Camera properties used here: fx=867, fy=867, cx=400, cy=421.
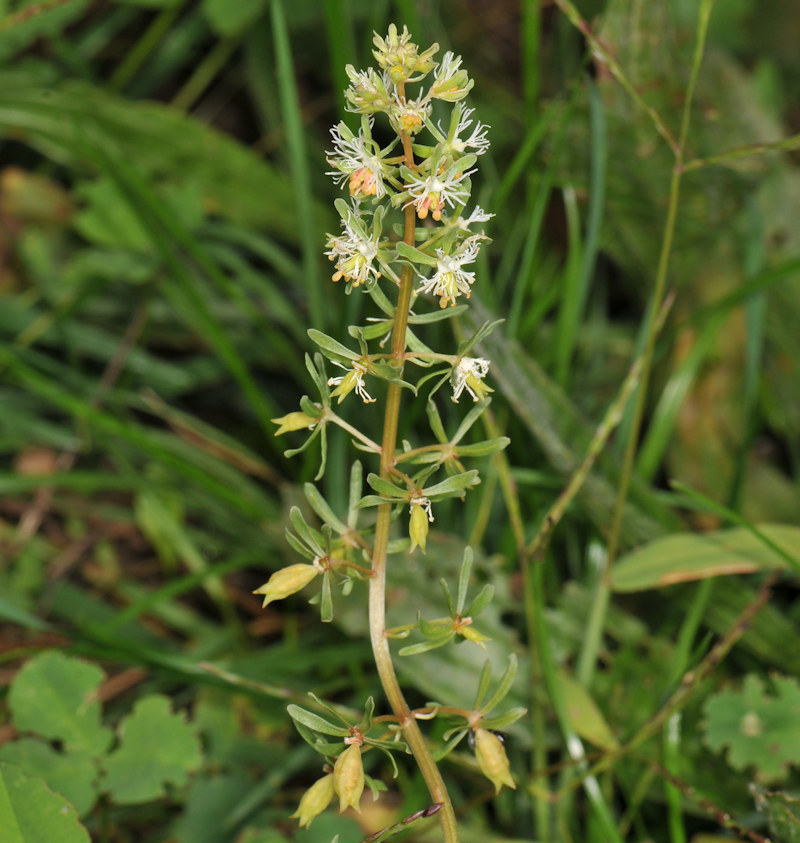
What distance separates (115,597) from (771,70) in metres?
2.84

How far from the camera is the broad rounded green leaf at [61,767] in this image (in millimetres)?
1834

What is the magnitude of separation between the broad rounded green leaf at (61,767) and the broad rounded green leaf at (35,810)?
0.41 metres

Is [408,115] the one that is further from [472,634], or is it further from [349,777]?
[349,777]

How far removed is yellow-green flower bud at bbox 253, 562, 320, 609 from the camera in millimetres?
1196

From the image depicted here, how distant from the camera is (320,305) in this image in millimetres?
2357

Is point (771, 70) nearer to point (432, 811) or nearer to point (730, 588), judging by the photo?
point (730, 588)

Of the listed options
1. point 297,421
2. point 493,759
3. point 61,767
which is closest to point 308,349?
point 61,767

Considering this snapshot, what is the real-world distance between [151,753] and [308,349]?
135cm

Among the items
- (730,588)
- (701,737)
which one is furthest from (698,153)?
(701,737)

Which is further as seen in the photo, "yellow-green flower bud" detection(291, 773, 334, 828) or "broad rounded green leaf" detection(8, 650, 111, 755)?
"broad rounded green leaf" detection(8, 650, 111, 755)

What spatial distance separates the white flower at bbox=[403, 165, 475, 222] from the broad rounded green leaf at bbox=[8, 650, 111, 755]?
136cm

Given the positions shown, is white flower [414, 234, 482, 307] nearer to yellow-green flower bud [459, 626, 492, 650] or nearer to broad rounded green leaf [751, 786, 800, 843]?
yellow-green flower bud [459, 626, 492, 650]

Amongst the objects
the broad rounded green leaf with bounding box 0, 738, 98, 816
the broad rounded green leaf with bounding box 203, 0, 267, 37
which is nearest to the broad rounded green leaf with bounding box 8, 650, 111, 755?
the broad rounded green leaf with bounding box 0, 738, 98, 816

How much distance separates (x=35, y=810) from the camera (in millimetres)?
1433
